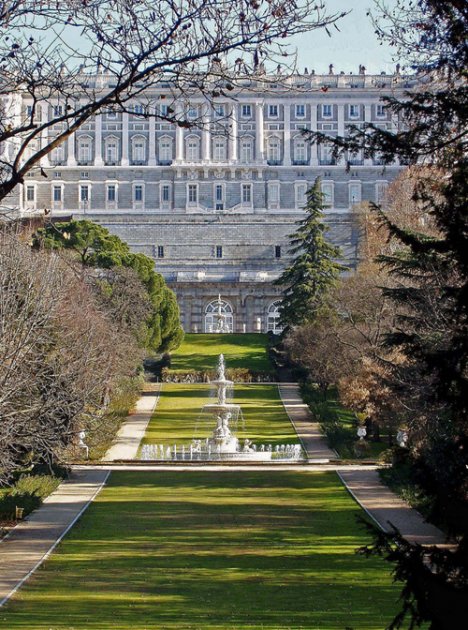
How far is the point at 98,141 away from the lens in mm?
98188

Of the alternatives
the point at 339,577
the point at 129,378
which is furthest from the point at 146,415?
the point at 339,577

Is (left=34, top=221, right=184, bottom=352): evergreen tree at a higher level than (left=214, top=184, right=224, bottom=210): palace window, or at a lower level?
lower

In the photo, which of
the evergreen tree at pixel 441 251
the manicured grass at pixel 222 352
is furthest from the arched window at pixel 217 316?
the evergreen tree at pixel 441 251

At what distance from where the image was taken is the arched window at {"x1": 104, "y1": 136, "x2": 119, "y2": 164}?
98.1m

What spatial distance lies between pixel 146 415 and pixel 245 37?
1506 inches

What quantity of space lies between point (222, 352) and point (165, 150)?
120 feet

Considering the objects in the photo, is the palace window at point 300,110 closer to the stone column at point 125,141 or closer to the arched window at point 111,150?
the stone column at point 125,141

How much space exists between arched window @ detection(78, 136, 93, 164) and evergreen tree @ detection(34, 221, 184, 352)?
3747 centimetres

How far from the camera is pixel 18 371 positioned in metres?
22.4

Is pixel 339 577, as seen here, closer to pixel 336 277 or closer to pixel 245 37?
pixel 245 37

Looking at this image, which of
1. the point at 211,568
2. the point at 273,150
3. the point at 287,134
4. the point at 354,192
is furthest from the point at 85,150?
the point at 211,568

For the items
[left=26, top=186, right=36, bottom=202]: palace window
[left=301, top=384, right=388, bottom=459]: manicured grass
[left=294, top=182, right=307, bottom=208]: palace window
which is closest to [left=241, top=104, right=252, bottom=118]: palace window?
[left=294, top=182, right=307, bottom=208]: palace window

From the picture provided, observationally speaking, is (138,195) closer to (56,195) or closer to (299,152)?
(56,195)

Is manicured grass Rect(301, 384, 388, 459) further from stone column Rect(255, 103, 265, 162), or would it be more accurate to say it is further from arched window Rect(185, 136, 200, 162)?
arched window Rect(185, 136, 200, 162)
